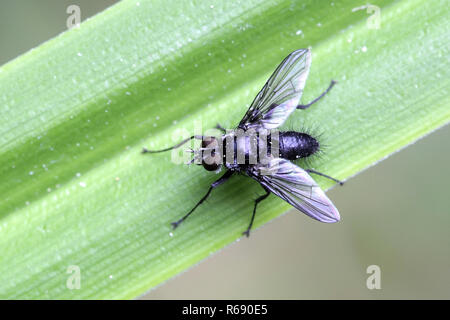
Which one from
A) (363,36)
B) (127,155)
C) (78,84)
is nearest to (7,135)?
(78,84)

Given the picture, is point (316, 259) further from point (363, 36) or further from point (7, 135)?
point (7, 135)

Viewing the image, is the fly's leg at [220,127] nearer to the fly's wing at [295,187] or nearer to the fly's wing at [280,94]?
the fly's wing at [280,94]

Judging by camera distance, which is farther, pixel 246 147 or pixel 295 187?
pixel 246 147

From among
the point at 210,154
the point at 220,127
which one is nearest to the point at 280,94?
the point at 220,127

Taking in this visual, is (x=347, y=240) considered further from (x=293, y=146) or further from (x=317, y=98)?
(x=317, y=98)

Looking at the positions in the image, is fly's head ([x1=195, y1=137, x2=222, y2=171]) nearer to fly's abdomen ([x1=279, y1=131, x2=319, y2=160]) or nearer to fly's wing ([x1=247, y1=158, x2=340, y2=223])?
fly's wing ([x1=247, y1=158, x2=340, y2=223])

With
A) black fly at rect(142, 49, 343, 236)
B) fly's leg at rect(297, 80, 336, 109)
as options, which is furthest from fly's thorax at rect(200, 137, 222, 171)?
fly's leg at rect(297, 80, 336, 109)

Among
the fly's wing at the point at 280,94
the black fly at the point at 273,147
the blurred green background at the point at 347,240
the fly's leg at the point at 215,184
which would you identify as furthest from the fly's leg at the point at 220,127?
the blurred green background at the point at 347,240
